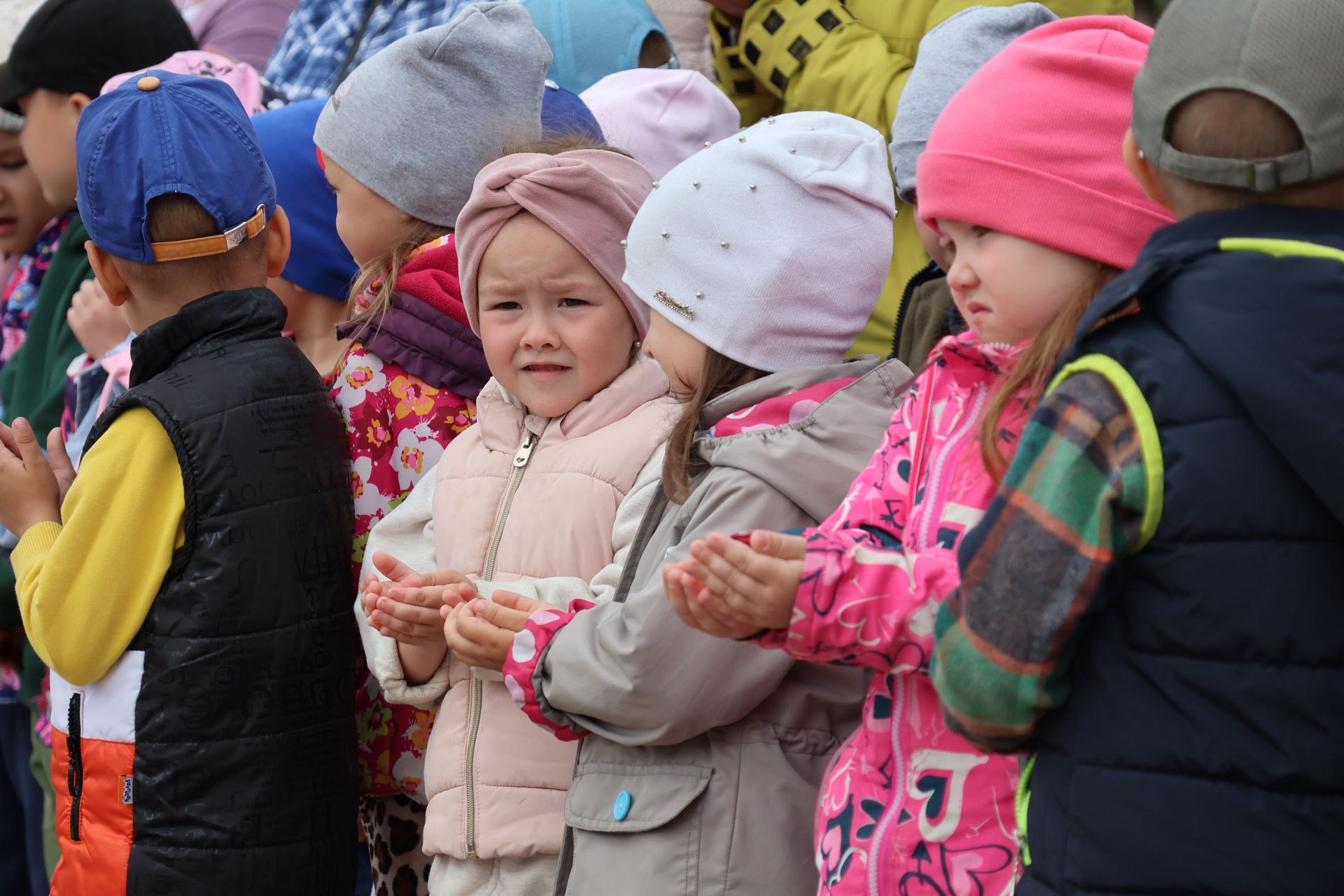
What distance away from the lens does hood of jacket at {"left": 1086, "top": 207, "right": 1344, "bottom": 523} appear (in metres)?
1.47

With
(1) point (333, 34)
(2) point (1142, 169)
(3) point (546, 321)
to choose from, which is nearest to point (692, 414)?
(3) point (546, 321)

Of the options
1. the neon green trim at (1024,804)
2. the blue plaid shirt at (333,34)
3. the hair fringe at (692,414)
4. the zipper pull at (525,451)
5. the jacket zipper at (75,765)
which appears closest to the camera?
the neon green trim at (1024,804)

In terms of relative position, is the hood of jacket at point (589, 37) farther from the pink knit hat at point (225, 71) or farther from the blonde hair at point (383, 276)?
the blonde hair at point (383, 276)

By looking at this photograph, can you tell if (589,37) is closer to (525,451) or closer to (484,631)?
(525,451)

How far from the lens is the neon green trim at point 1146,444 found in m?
1.51

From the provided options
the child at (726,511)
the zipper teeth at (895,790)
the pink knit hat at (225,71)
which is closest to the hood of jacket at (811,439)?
the child at (726,511)

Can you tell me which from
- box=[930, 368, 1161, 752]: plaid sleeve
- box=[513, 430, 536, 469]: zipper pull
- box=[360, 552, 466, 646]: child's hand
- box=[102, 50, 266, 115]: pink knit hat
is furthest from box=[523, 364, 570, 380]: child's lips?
box=[102, 50, 266, 115]: pink knit hat

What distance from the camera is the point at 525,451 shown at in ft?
9.17

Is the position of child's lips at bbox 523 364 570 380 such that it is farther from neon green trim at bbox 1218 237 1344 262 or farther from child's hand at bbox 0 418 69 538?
neon green trim at bbox 1218 237 1344 262

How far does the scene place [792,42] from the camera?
4.02 m

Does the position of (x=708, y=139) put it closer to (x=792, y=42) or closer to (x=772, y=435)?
(x=792, y=42)

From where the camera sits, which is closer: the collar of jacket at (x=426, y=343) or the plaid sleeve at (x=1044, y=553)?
the plaid sleeve at (x=1044, y=553)

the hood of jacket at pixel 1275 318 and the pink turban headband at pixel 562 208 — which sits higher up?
the hood of jacket at pixel 1275 318

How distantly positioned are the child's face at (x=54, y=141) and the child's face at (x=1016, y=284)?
329 cm
